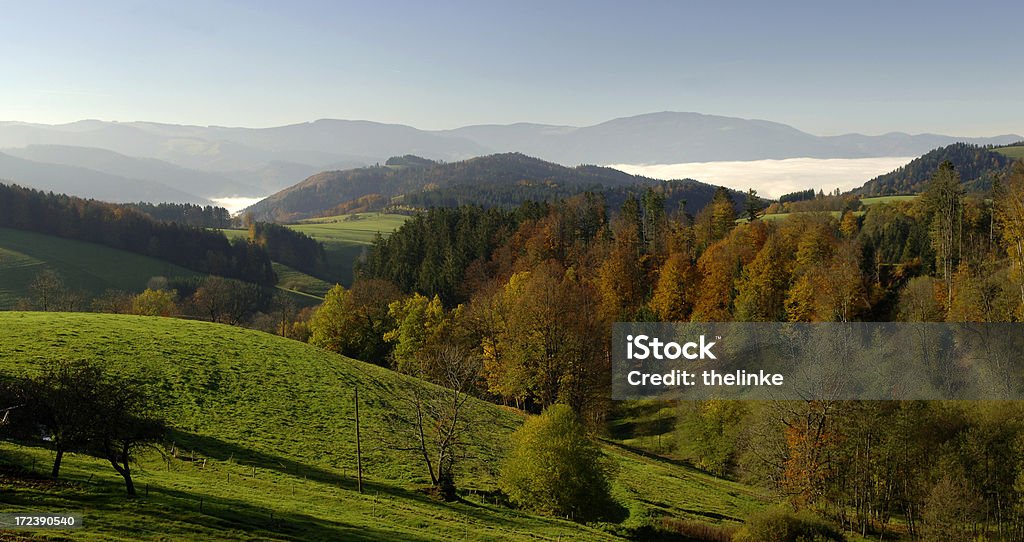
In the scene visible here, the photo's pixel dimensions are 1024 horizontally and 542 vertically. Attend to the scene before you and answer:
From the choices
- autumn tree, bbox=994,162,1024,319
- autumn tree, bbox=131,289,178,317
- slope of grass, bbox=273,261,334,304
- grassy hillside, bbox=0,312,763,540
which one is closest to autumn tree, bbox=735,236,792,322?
autumn tree, bbox=994,162,1024,319

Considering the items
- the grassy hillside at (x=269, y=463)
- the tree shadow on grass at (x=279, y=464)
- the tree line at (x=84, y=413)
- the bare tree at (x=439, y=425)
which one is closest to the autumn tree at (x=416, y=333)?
the grassy hillside at (x=269, y=463)

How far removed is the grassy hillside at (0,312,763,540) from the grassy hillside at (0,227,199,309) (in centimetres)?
9643

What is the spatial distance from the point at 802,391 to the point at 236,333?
52.6 metres

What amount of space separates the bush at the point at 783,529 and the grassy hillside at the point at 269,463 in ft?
17.5

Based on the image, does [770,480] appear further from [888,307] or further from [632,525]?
[888,307]

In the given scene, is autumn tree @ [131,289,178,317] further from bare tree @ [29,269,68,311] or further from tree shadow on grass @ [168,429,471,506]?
tree shadow on grass @ [168,429,471,506]

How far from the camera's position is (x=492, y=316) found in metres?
75.0

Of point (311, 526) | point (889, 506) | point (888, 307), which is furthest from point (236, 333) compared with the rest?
point (888, 307)

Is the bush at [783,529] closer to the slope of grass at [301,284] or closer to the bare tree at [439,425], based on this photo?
the bare tree at [439,425]

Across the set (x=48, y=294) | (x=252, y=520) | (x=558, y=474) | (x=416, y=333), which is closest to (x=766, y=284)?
(x=416, y=333)

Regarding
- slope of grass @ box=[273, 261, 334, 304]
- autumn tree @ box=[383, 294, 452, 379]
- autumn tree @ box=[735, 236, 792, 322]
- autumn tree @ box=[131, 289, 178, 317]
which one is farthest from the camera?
slope of grass @ box=[273, 261, 334, 304]

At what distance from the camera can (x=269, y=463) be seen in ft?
112

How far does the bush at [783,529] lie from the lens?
3322 centimetres

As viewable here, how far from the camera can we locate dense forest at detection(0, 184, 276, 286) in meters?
161
